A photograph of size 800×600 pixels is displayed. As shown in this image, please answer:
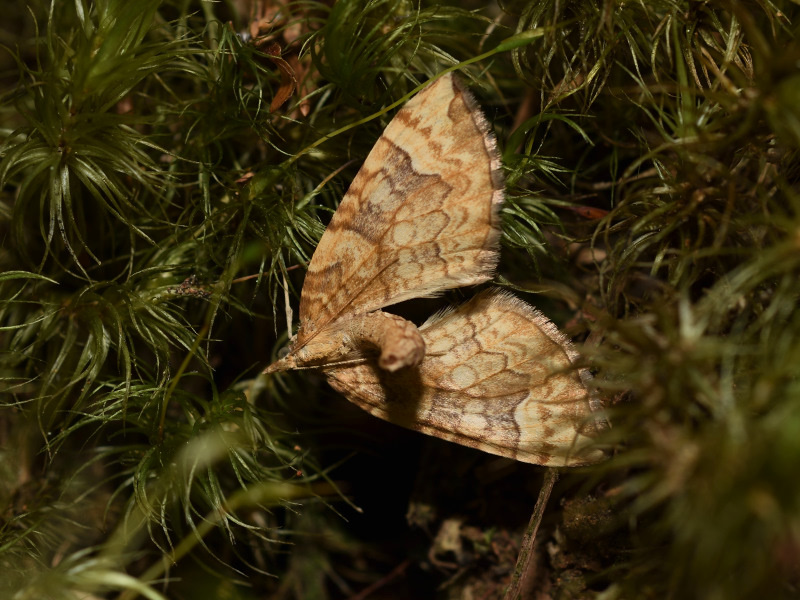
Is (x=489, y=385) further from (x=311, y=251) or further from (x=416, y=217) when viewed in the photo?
(x=311, y=251)

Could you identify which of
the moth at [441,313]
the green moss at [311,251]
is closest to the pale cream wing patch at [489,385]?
the moth at [441,313]

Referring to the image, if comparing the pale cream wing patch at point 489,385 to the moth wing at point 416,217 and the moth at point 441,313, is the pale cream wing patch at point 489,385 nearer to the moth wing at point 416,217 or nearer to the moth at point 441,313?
the moth at point 441,313

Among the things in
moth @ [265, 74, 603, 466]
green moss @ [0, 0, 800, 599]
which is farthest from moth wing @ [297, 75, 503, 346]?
green moss @ [0, 0, 800, 599]

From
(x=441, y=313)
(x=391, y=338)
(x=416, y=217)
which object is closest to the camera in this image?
(x=391, y=338)

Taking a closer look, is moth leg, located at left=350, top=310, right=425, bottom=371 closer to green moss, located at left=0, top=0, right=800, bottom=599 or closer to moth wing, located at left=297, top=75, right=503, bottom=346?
moth wing, located at left=297, top=75, right=503, bottom=346

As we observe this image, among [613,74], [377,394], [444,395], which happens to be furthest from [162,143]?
[613,74]

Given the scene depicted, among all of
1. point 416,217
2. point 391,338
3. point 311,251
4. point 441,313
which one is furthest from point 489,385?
point 311,251

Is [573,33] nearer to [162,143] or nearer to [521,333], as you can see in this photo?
[521,333]
